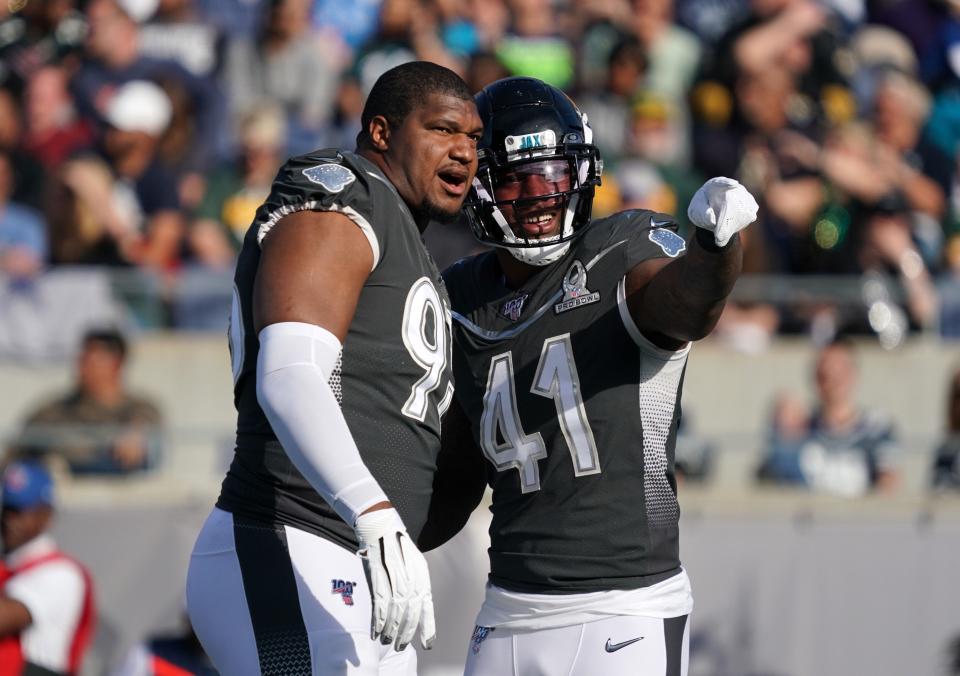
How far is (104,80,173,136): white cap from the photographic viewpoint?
8.66 metres

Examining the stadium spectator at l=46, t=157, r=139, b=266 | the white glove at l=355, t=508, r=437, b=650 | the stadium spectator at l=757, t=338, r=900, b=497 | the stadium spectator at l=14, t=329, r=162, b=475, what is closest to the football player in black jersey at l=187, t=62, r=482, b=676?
the white glove at l=355, t=508, r=437, b=650

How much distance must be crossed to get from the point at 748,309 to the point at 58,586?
3686mm

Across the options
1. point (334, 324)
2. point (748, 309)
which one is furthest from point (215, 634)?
point (748, 309)

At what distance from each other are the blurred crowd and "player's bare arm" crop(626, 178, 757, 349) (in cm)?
404

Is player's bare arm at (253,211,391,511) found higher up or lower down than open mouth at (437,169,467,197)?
lower down

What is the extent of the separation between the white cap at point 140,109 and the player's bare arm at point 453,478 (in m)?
5.08

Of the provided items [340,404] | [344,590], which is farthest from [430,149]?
[344,590]

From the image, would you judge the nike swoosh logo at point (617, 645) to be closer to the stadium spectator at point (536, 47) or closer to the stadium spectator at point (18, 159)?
the stadium spectator at point (18, 159)

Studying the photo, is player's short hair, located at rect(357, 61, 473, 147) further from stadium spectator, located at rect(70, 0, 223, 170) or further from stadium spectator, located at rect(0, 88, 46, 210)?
stadium spectator, located at rect(70, 0, 223, 170)

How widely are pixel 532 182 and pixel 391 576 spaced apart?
1.50 m

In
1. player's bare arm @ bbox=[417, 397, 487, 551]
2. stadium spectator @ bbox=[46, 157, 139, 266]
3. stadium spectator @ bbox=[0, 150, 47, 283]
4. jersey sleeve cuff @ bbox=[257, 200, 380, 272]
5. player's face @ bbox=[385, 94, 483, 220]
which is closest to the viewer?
jersey sleeve cuff @ bbox=[257, 200, 380, 272]

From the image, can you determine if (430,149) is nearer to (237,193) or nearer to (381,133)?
(381,133)

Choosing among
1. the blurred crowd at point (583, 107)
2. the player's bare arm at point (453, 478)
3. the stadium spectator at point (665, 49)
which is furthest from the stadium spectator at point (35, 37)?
the player's bare arm at point (453, 478)

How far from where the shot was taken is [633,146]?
28.9 feet
